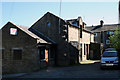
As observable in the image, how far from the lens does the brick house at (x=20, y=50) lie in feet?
58.1

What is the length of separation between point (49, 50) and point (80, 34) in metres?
8.19

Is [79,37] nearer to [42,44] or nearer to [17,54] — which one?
[42,44]

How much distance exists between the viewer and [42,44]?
63.9ft

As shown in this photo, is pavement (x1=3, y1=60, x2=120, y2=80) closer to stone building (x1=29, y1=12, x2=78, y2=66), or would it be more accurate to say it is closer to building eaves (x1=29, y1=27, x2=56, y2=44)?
stone building (x1=29, y1=12, x2=78, y2=66)

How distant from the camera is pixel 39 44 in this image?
18750mm

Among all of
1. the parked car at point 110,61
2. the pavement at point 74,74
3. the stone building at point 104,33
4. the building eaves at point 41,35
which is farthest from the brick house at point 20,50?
the stone building at point 104,33

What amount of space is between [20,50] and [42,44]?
2.70 meters

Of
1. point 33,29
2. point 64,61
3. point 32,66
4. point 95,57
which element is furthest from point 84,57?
point 32,66

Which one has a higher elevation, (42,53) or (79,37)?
(79,37)

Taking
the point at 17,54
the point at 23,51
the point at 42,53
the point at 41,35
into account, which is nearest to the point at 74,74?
the point at 42,53

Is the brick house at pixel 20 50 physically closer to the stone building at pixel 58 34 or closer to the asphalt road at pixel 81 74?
the asphalt road at pixel 81 74

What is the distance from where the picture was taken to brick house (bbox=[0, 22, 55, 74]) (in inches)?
698

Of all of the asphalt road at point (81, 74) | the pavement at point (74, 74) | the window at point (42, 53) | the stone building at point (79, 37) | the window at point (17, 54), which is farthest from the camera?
the stone building at point (79, 37)

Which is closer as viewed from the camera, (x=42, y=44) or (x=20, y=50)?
(x=20, y=50)
